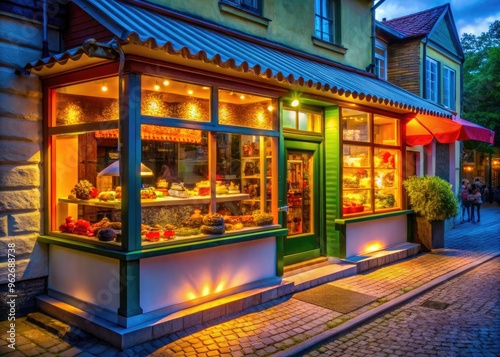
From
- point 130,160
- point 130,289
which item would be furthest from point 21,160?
point 130,289

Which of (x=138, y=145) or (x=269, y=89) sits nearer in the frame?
(x=138, y=145)

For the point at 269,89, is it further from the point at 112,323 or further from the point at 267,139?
the point at 112,323

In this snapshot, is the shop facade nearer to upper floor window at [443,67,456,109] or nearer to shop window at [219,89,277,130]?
shop window at [219,89,277,130]

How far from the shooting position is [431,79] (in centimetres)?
1523

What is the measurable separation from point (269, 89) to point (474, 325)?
4529 mm

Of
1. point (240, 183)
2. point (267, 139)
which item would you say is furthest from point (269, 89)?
point (240, 183)

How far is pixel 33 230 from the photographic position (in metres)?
6.10

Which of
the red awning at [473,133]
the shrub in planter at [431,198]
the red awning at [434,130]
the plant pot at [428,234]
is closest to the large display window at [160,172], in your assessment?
the shrub in planter at [431,198]

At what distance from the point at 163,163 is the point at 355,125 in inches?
191

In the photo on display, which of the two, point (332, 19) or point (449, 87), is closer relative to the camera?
point (332, 19)

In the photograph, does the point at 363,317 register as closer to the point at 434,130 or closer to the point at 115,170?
the point at 115,170

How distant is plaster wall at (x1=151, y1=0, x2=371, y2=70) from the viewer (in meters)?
7.59

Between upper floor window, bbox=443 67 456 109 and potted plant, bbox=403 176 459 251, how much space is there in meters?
6.87

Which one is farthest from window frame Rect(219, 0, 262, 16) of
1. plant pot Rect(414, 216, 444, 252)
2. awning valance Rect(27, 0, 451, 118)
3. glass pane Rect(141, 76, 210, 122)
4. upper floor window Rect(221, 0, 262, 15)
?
plant pot Rect(414, 216, 444, 252)
